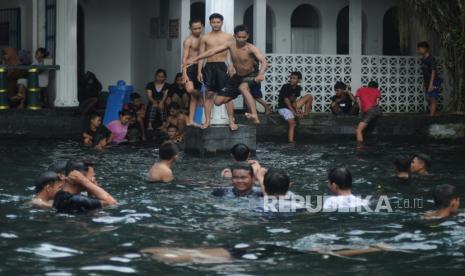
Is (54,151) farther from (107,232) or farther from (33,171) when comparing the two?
(107,232)

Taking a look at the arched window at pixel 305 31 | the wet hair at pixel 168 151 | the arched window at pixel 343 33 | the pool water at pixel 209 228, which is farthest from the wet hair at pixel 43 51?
the wet hair at pixel 168 151

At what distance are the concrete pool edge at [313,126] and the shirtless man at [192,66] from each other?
110 inches

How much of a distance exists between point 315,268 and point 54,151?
10.4m

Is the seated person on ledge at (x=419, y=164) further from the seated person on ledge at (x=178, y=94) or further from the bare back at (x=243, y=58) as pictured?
the seated person on ledge at (x=178, y=94)

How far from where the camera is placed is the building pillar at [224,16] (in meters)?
19.9

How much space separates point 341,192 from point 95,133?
29.5 ft

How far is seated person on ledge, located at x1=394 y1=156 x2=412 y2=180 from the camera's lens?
16.4m

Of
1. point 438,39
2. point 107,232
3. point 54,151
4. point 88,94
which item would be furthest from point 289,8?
point 107,232

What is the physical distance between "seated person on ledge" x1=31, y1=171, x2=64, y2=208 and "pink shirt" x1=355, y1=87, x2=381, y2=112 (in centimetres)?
1106

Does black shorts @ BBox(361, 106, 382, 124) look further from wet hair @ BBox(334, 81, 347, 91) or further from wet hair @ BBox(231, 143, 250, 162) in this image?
wet hair @ BBox(231, 143, 250, 162)

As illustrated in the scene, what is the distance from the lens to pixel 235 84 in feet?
64.4

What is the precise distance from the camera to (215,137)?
782 inches

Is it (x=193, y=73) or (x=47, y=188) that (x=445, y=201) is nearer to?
(x=47, y=188)

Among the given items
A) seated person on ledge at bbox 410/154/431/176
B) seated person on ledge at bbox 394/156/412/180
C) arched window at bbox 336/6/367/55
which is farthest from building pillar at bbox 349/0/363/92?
seated person on ledge at bbox 394/156/412/180
